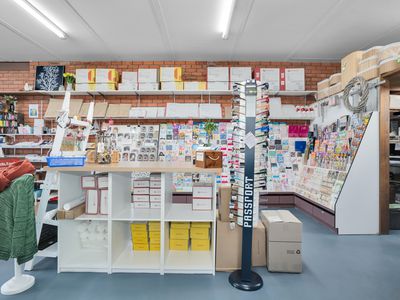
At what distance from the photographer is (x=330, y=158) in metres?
4.28

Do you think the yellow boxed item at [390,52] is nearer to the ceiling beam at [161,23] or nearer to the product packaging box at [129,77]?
the ceiling beam at [161,23]

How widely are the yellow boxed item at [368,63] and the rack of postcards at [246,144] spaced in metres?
2.44

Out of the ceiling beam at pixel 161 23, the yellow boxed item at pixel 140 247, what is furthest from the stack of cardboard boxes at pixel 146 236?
the ceiling beam at pixel 161 23

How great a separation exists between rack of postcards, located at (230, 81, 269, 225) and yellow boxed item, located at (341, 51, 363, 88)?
8.64 ft

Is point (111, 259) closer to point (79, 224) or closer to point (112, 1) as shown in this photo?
point (79, 224)

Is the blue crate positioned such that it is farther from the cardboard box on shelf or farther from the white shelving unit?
the cardboard box on shelf

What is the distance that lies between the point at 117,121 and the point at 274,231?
4.18 metres

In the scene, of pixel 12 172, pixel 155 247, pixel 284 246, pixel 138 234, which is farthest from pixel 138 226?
pixel 284 246

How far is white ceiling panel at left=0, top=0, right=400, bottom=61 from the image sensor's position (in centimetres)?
345

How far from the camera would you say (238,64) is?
5.45m

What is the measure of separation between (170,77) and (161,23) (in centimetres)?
126

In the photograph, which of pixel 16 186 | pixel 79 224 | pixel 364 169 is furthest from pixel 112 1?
pixel 364 169

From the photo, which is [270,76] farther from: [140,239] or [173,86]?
[140,239]

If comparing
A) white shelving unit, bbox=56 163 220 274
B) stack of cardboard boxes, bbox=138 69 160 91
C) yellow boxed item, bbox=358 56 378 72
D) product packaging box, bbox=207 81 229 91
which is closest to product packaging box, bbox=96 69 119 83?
stack of cardboard boxes, bbox=138 69 160 91
